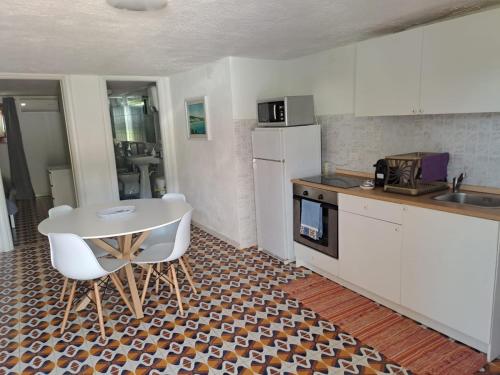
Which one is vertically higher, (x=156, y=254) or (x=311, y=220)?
(x=311, y=220)

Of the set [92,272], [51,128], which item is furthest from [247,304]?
[51,128]

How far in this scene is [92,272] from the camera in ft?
8.75

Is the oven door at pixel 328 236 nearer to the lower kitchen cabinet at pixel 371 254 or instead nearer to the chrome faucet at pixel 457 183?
the lower kitchen cabinet at pixel 371 254

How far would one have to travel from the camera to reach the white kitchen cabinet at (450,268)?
2.20 metres

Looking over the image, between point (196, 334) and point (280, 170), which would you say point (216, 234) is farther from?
point (196, 334)

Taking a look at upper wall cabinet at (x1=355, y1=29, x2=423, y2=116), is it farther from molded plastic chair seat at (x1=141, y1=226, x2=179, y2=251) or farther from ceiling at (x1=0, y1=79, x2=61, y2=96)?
ceiling at (x1=0, y1=79, x2=61, y2=96)

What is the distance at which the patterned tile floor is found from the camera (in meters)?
2.35

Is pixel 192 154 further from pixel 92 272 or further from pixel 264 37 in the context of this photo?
pixel 92 272

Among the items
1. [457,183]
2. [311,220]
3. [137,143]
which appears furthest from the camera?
[137,143]

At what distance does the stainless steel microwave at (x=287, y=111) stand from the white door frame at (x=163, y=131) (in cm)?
221

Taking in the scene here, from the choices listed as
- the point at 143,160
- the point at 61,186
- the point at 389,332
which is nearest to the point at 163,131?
the point at 143,160

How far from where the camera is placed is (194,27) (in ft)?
8.75

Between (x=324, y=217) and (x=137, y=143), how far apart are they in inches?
165

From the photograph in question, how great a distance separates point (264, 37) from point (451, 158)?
74.4 inches
